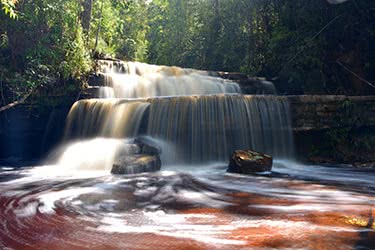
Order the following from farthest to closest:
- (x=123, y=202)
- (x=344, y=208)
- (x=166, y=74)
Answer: (x=166, y=74)
(x=123, y=202)
(x=344, y=208)

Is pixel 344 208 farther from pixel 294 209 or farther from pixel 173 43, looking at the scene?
pixel 173 43

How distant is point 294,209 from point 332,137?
7196 millimetres

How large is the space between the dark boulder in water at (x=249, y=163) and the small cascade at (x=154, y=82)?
7164 mm

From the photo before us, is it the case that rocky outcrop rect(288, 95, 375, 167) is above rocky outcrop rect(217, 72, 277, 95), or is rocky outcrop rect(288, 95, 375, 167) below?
below

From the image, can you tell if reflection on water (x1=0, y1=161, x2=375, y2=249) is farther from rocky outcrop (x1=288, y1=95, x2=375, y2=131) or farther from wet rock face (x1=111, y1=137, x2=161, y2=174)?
rocky outcrop (x1=288, y1=95, x2=375, y2=131)

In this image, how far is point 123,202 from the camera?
606 centimetres

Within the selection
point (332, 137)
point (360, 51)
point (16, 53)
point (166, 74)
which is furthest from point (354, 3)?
point (16, 53)

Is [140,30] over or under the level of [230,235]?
over

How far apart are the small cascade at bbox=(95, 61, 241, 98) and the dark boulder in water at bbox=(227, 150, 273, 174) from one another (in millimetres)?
7164

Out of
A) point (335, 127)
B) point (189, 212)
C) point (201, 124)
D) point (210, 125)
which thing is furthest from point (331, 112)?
point (189, 212)

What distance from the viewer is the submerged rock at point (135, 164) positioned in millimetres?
9234

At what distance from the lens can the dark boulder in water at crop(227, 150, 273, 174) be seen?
923 cm

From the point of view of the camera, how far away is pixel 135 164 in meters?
9.33

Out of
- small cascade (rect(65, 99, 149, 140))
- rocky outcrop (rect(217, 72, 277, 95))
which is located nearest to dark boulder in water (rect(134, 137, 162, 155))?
small cascade (rect(65, 99, 149, 140))
